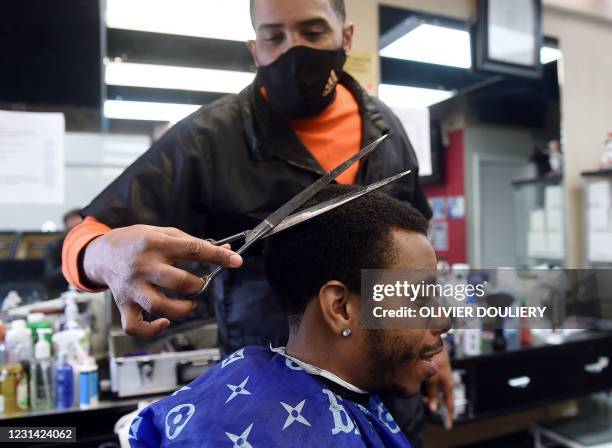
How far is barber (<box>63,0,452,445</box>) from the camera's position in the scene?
0.72 meters

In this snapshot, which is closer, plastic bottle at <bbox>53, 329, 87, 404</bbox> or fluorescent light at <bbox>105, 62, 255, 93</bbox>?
fluorescent light at <bbox>105, 62, 255, 93</bbox>

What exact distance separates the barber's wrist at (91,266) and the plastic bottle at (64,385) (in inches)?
30.5

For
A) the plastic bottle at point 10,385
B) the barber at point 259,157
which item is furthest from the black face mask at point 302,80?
the plastic bottle at point 10,385

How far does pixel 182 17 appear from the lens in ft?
3.78

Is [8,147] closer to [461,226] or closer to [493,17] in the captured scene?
[461,226]

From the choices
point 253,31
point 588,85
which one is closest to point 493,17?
point 588,85

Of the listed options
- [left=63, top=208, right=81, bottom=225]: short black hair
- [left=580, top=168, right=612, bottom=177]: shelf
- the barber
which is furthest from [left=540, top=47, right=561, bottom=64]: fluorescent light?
[left=63, top=208, right=81, bottom=225]: short black hair

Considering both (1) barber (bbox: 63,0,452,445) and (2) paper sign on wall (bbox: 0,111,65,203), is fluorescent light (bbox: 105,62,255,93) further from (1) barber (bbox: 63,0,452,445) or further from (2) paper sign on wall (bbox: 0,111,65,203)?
(1) barber (bbox: 63,0,452,445)

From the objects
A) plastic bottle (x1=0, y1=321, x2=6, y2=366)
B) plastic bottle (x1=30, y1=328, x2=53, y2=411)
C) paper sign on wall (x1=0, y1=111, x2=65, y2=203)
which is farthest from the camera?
plastic bottle (x1=0, y1=321, x2=6, y2=366)

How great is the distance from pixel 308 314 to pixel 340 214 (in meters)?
0.19

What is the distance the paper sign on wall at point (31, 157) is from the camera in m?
1.09

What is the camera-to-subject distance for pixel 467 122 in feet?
5.67

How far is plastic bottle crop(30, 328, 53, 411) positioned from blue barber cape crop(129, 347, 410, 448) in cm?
61

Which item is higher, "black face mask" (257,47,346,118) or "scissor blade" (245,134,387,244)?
"black face mask" (257,47,346,118)
